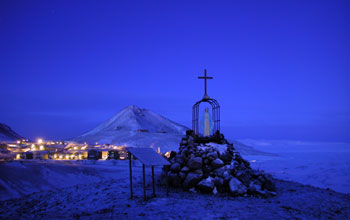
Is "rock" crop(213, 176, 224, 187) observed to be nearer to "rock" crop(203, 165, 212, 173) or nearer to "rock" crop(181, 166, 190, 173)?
"rock" crop(203, 165, 212, 173)

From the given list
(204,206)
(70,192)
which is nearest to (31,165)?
(70,192)

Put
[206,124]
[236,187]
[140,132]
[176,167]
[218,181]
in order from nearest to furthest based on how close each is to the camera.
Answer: [236,187], [218,181], [176,167], [206,124], [140,132]

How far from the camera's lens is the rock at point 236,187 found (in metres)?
11.0

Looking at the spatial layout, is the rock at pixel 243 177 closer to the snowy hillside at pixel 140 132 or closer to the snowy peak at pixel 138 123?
the snowy hillside at pixel 140 132

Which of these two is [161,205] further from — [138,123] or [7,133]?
[7,133]

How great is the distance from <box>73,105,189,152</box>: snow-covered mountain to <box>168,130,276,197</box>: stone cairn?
97.0 feet

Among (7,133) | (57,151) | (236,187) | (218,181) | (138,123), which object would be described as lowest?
(236,187)

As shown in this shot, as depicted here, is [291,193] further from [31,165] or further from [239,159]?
[31,165]

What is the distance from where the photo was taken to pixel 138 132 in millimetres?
53938

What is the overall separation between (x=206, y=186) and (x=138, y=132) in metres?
43.5

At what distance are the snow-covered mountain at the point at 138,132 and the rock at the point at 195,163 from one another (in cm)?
3036

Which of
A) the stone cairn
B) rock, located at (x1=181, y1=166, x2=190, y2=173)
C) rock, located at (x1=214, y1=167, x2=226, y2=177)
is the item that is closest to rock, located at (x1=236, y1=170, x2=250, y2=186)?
the stone cairn

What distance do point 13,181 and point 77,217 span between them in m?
10.3

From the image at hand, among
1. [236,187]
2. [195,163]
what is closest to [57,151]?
[195,163]
